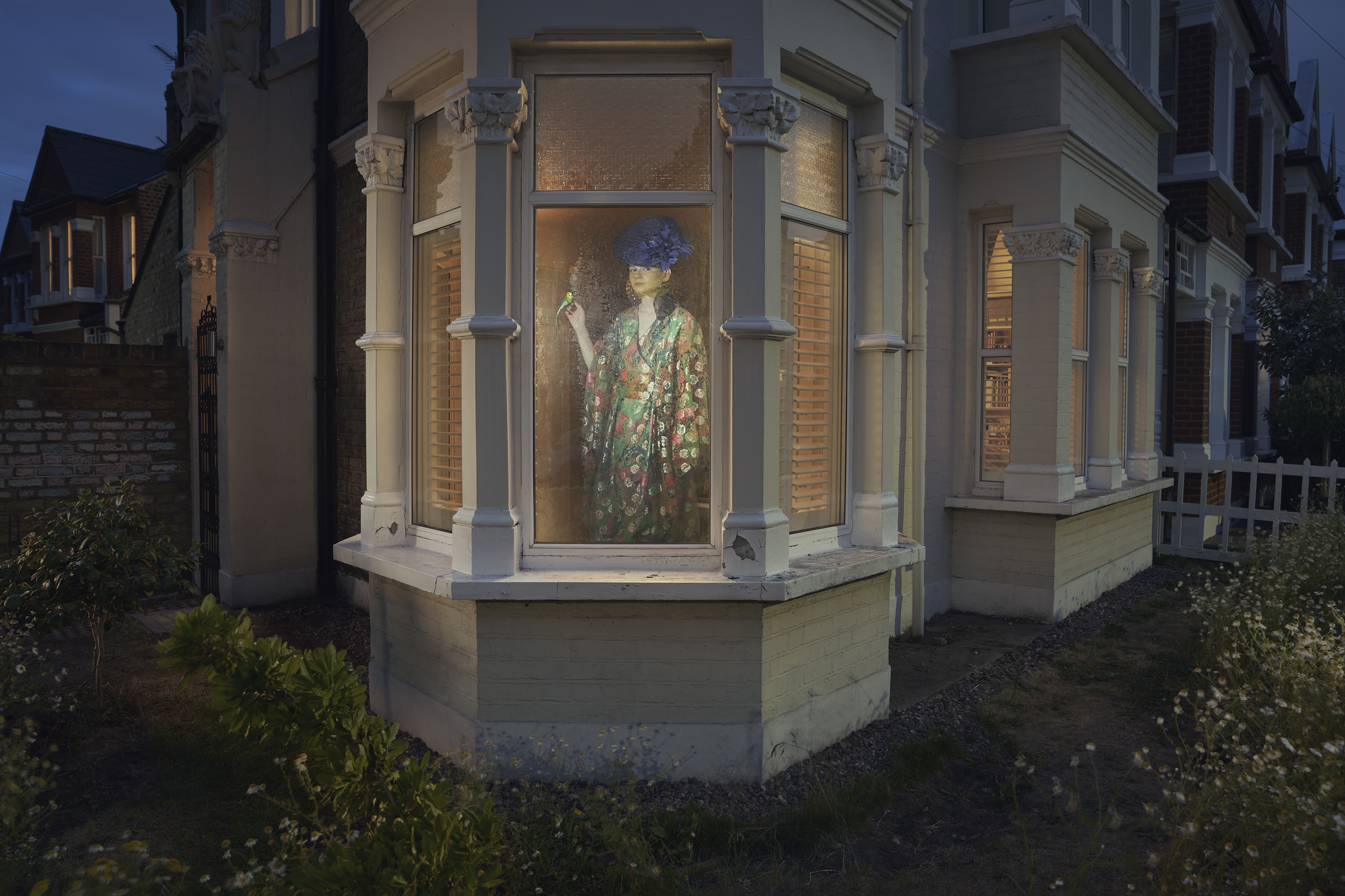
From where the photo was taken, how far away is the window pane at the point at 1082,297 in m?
8.07

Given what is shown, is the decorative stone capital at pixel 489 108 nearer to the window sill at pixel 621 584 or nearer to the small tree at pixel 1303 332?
the window sill at pixel 621 584

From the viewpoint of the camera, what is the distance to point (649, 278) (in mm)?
4266

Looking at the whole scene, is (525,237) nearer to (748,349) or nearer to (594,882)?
(748,349)

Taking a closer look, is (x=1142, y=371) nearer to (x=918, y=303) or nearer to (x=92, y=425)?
(x=918, y=303)

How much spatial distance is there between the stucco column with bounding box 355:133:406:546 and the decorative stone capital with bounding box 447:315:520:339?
1.05m

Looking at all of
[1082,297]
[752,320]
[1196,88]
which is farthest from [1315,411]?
[752,320]

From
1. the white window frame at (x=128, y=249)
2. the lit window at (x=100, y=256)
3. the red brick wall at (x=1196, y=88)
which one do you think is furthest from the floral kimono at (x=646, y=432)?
the lit window at (x=100, y=256)

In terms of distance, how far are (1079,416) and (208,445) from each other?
8369mm

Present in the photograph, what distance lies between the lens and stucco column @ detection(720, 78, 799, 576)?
3.99 m

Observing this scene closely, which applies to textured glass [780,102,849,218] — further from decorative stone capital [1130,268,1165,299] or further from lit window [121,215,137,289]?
lit window [121,215,137,289]

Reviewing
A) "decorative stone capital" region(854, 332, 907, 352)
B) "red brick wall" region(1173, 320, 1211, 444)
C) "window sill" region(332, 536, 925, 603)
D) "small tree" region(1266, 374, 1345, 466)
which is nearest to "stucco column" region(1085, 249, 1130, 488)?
"red brick wall" region(1173, 320, 1211, 444)

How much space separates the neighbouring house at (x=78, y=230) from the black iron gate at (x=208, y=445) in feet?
41.9

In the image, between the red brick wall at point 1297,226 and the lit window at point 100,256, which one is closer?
the red brick wall at point 1297,226

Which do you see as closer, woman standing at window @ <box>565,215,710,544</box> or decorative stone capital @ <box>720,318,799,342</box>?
decorative stone capital @ <box>720,318,799,342</box>
